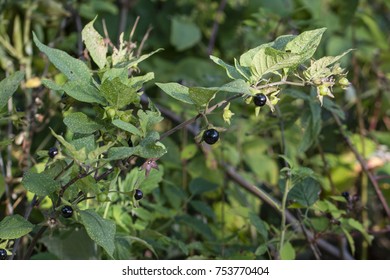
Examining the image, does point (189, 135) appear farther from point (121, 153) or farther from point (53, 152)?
point (121, 153)

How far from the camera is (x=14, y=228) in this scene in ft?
3.03

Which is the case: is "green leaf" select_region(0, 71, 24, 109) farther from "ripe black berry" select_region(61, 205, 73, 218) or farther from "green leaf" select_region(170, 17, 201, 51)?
"green leaf" select_region(170, 17, 201, 51)

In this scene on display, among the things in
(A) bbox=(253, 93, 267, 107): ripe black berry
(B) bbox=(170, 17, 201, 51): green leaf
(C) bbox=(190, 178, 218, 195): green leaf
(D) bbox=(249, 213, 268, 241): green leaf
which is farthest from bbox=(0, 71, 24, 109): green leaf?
(B) bbox=(170, 17, 201, 51): green leaf

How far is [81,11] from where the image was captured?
1.98 m

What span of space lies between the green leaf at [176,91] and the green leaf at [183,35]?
1.29 metres

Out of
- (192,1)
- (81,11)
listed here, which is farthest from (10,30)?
(192,1)

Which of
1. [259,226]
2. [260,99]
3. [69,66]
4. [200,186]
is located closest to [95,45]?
[69,66]

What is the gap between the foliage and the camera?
876mm

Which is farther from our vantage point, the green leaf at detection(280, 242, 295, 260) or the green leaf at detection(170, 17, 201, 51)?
the green leaf at detection(170, 17, 201, 51)

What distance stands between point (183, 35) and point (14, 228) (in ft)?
4.43

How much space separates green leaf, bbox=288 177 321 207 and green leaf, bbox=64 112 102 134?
475mm

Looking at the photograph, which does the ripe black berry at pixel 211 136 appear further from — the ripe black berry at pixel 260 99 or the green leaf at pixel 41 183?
the green leaf at pixel 41 183

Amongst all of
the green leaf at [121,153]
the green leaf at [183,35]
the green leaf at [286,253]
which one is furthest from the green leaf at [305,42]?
the green leaf at [183,35]
